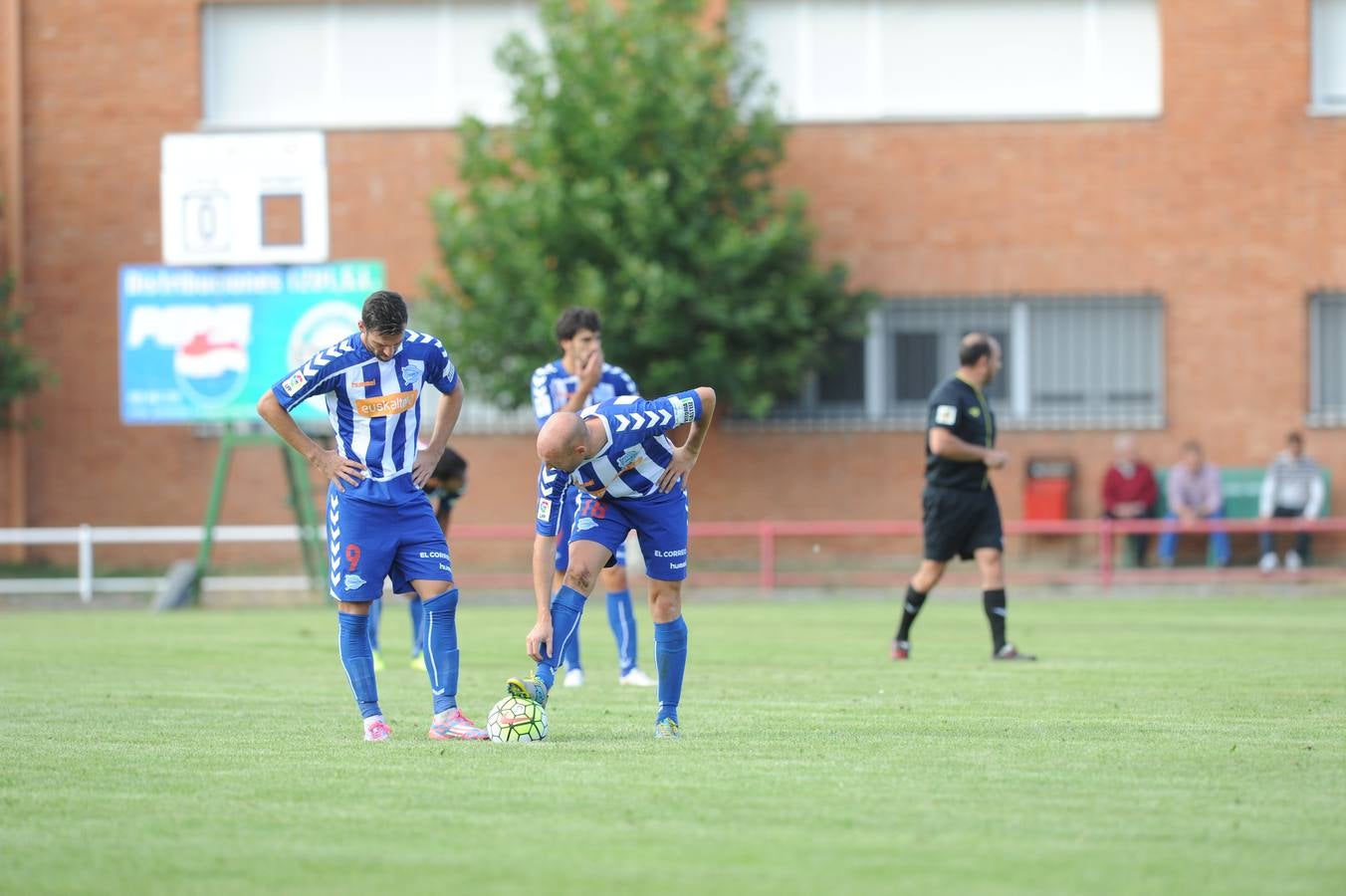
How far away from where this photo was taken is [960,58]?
28.7 meters

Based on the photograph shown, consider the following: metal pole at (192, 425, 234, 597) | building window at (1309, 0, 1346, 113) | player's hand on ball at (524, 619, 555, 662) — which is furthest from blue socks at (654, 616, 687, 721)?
building window at (1309, 0, 1346, 113)

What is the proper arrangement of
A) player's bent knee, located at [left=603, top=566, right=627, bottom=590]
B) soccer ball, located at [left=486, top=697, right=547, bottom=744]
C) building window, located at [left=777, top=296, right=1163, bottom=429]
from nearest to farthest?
soccer ball, located at [left=486, top=697, right=547, bottom=744], player's bent knee, located at [left=603, top=566, right=627, bottom=590], building window, located at [left=777, top=296, right=1163, bottom=429]

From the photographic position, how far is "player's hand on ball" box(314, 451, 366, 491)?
9.04 m

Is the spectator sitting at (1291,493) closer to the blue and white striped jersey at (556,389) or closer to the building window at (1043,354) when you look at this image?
the building window at (1043,354)

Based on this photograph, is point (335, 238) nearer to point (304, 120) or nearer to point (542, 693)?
point (304, 120)

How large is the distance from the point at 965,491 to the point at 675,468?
217 inches

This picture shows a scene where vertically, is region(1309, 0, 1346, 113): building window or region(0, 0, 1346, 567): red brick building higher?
region(1309, 0, 1346, 113): building window

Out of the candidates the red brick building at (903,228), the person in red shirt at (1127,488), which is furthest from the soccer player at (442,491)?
the person in red shirt at (1127,488)

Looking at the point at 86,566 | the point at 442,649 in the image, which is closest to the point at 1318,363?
the point at 86,566

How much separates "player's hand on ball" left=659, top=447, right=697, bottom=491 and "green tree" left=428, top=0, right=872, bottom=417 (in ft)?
54.0

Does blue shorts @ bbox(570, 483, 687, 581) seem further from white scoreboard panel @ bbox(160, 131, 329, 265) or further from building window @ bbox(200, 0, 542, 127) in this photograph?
building window @ bbox(200, 0, 542, 127)

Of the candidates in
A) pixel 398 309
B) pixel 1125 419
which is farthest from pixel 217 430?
pixel 398 309

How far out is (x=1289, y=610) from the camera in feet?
67.4

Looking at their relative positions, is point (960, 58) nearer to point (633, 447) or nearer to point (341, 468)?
point (633, 447)
